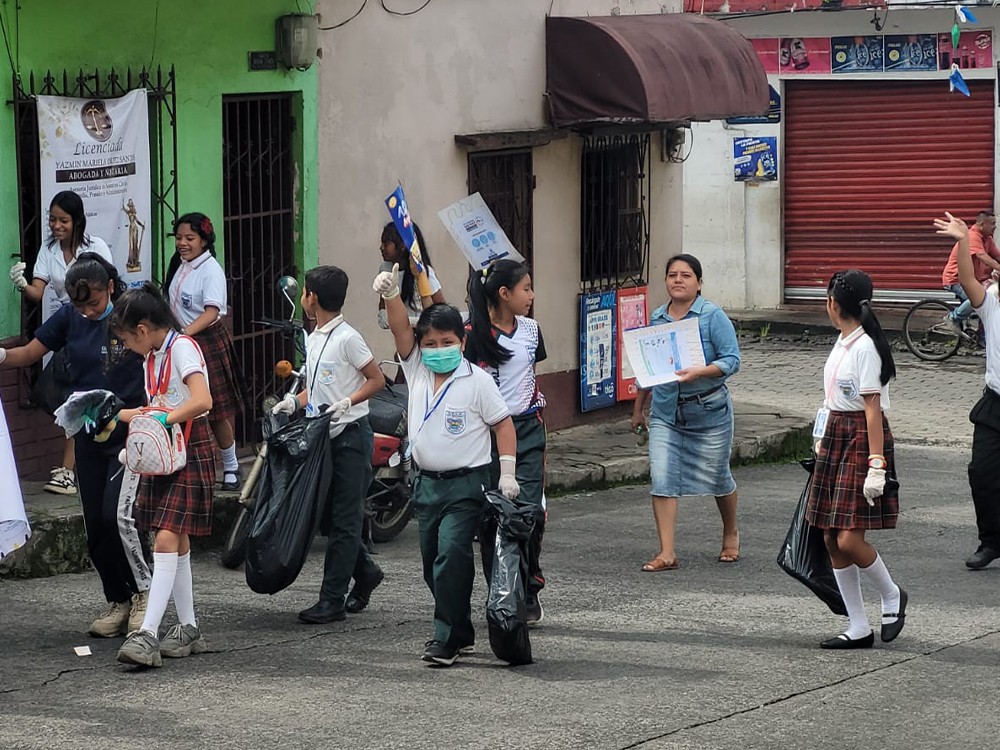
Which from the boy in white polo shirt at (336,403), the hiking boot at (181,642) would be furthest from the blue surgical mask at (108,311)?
the hiking boot at (181,642)

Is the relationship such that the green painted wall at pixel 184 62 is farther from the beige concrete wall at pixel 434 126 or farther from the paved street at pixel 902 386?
the paved street at pixel 902 386

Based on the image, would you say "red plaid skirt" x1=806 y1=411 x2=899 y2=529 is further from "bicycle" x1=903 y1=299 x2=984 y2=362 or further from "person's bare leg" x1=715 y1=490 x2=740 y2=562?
"bicycle" x1=903 y1=299 x2=984 y2=362

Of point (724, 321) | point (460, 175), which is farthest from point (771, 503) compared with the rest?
point (460, 175)

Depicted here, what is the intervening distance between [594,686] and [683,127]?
8911mm

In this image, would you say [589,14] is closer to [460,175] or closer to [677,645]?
[460,175]

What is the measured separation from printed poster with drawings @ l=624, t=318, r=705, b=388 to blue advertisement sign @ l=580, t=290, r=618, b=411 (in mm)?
4828

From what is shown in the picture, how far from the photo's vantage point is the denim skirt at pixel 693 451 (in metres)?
9.87

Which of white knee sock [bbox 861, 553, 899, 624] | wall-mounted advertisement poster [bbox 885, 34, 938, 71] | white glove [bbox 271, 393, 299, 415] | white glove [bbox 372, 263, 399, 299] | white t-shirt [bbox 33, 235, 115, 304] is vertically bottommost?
white knee sock [bbox 861, 553, 899, 624]

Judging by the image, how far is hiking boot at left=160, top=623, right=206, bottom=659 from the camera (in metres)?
7.64

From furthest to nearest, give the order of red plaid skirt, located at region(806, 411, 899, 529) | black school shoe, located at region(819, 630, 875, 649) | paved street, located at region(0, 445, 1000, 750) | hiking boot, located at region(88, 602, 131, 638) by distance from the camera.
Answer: hiking boot, located at region(88, 602, 131, 638), black school shoe, located at region(819, 630, 875, 649), red plaid skirt, located at region(806, 411, 899, 529), paved street, located at region(0, 445, 1000, 750)

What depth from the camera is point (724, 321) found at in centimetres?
983

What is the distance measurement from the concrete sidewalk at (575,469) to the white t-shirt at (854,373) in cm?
393

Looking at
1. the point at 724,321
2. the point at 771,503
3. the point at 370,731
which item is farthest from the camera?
the point at 771,503

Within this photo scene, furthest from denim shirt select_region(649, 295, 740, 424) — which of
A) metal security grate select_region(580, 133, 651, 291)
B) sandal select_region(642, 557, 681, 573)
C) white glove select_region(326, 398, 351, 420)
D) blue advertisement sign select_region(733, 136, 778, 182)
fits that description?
blue advertisement sign select_region(733, 136, 778, 182)
